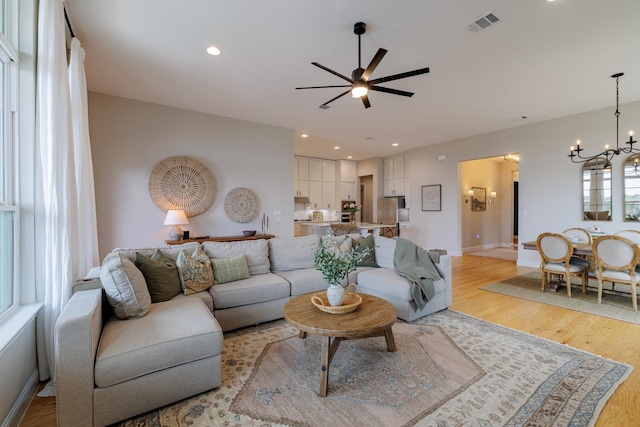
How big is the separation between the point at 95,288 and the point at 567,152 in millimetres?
7431

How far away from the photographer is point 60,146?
210 cm

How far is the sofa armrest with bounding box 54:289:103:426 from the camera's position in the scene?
1480 mm

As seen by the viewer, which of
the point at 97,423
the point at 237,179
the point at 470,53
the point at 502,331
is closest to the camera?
the point at 97,423

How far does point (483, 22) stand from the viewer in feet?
8.43

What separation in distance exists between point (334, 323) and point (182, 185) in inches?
153

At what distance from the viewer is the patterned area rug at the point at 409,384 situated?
1665 millimetres

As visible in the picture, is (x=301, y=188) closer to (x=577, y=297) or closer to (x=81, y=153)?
(x=81, y=153)

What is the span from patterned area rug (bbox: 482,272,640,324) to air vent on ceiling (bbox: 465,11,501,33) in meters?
→ 3.43

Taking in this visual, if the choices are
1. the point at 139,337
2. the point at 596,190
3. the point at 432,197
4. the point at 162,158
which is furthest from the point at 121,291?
the point at 432,197

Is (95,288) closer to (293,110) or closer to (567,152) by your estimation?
(293,110)

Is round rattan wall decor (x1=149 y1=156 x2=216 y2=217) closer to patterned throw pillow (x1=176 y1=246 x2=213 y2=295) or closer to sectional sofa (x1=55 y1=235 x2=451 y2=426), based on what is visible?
sectional sofa (x1=55 y1=235 x2=451 y2=426)

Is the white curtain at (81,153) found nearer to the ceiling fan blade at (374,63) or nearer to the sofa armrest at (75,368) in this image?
the sofa armrest at (75,368)

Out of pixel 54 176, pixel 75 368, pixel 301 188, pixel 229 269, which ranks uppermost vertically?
pixel 301 188

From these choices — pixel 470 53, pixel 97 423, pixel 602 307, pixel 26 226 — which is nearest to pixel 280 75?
pixel 470 53
